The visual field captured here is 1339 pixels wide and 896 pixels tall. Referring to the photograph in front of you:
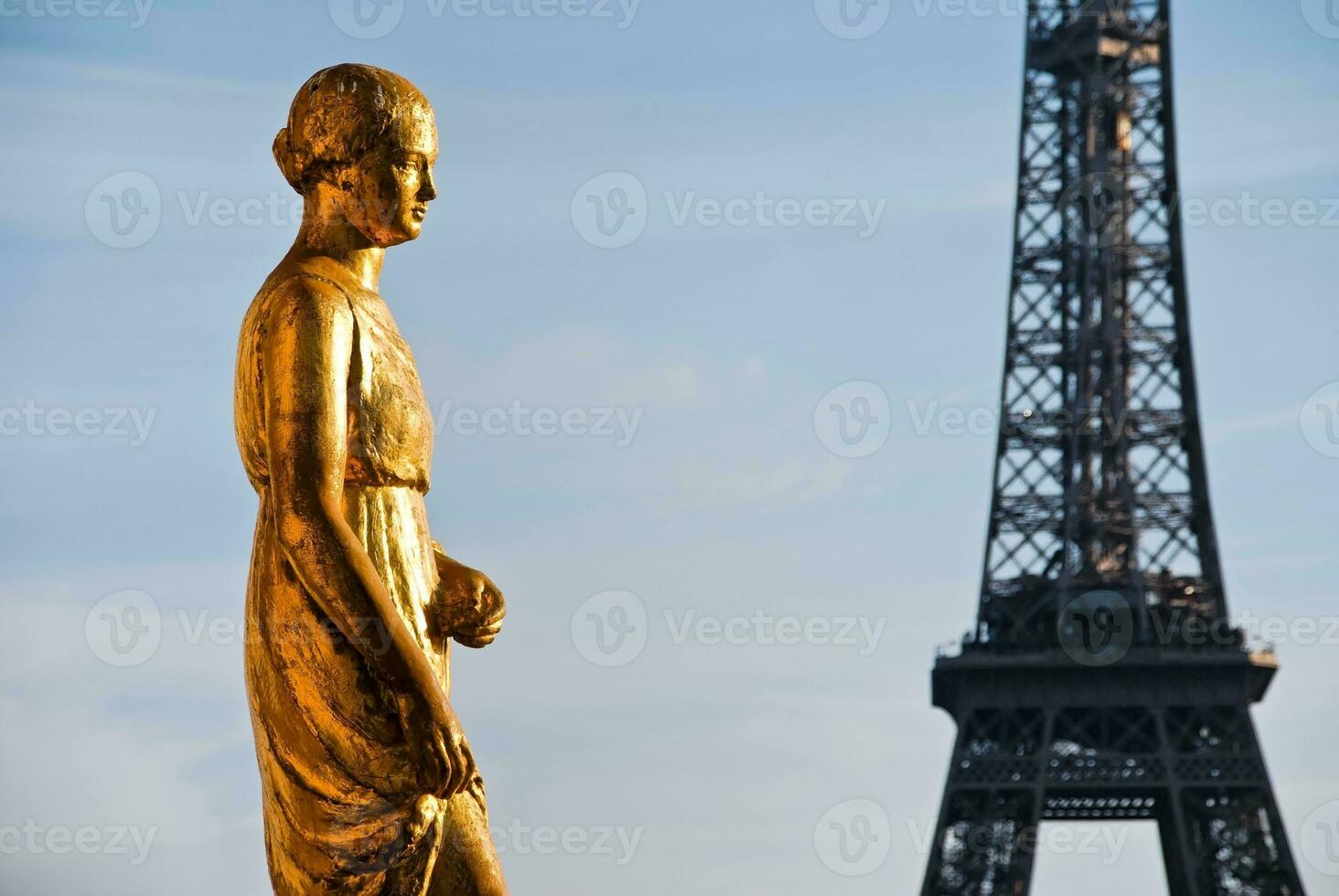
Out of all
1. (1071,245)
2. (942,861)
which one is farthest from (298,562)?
(1071,245)

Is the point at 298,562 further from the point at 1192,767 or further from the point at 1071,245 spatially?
the point at 1071,245

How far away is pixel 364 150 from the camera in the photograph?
5133mm

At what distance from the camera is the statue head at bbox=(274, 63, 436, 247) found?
511cm

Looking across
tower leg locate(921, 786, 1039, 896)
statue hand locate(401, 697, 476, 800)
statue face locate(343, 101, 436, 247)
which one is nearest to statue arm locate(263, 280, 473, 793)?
statue hand locate(401, 697, 476, 800)

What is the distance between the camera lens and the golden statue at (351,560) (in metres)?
4.83

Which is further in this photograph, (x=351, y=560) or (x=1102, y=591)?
(x=1102, y=591)

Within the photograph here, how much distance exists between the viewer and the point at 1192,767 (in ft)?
137

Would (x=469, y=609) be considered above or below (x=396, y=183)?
below

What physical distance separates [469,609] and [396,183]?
945 mm

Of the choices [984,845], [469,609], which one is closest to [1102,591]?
[984,845]

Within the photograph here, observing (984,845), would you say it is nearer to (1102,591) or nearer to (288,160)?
(1102,591)

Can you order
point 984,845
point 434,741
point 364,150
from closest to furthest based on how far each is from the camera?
1. point 434,741
2. point 364,150
3. point 984,845

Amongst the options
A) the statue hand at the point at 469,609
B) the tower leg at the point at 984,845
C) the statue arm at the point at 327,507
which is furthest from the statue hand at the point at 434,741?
the tower leg at the point at 984,845

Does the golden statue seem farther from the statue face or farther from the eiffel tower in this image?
the eiffel tower
